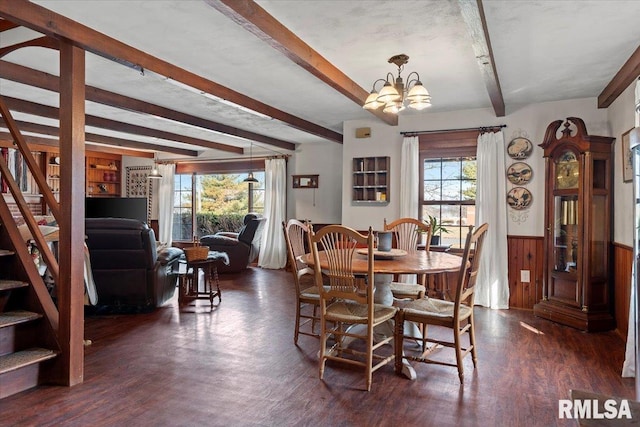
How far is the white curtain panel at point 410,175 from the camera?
17.4 feet

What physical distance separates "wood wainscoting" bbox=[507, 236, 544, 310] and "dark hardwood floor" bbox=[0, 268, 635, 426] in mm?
807

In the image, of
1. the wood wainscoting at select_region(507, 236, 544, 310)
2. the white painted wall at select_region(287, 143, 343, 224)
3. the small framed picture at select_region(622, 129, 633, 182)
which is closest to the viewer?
the small framed picture at select_region(622, 129, 633, 182)

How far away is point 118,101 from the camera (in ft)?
14.8

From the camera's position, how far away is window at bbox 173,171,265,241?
8.48 metres

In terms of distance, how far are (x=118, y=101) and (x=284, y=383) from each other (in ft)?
11.6

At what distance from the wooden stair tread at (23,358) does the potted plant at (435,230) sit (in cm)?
396

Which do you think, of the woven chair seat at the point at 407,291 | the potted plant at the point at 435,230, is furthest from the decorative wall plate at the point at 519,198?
the woven chair seat at the point at 407,291

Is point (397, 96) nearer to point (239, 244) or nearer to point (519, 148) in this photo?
point (519, 148)

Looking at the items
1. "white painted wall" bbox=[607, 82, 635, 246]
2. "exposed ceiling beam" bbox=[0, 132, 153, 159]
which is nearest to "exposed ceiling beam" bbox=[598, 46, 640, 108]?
"white painted wall" bbox=[607, 82, 635, 246]

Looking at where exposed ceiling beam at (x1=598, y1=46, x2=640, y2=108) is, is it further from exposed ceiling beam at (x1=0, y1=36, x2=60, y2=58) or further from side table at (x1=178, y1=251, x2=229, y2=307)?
side table at (x1=178, y1=251, x2=229, y2=307)

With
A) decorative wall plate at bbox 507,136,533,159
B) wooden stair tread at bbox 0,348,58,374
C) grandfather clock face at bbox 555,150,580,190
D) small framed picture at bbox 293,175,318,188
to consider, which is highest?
decorative wall plate at bbox 507,136,533,159

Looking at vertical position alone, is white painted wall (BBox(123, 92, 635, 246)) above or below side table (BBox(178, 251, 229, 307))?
above

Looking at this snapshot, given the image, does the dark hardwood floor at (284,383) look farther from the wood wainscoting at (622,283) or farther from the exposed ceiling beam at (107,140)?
the exposed ceiling beam at (107,140)

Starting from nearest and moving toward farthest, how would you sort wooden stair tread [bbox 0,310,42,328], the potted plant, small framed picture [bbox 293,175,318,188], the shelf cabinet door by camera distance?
wooden stair tread [bbox 0,310,42,328] < the potted plant < the shelf cabinet door < small framed picture [bbox 293,175,318,188]
